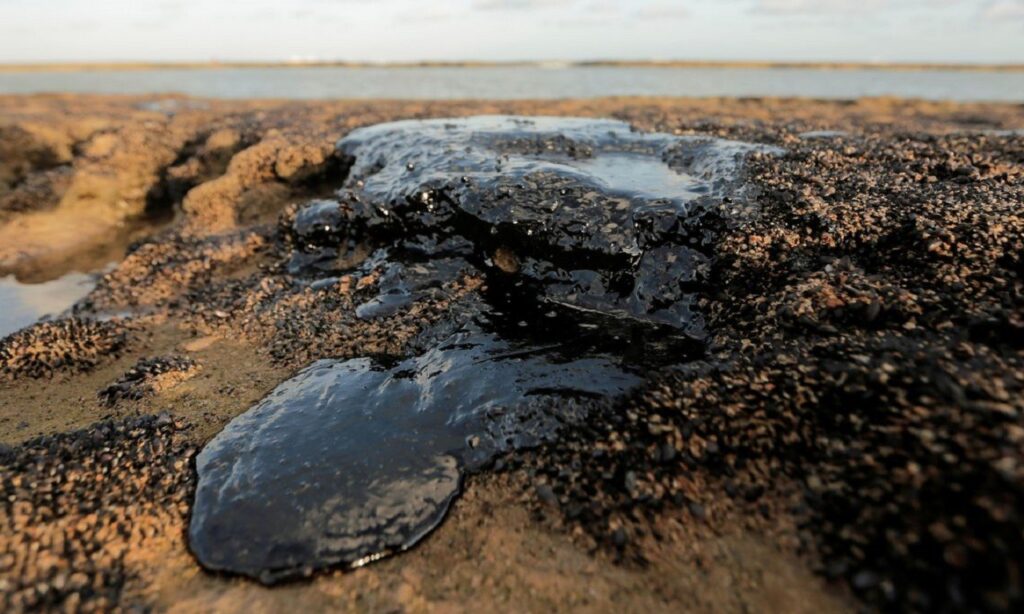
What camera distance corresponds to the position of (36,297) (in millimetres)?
9805

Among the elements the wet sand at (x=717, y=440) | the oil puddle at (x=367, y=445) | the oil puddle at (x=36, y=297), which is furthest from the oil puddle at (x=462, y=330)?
the oil puddle at (x=36, y=297)

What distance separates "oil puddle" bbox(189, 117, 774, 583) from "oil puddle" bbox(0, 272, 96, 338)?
14.4 feet

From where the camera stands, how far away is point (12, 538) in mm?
3998

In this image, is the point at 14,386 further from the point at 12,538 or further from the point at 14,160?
the point at 14,160

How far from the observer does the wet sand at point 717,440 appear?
3529 millimetres

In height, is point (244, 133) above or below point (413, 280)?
above

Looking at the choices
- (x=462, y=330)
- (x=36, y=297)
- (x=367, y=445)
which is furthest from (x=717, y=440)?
(x=36, y=297)

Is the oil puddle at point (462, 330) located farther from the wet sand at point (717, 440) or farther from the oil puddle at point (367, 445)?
the wet sand at point (717, 440)

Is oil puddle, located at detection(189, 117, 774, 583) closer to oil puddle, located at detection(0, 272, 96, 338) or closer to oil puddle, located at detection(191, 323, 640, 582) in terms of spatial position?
oil puddle, located at detection(191, 323, 640, 582)

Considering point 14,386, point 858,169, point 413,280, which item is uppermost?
point 858,169

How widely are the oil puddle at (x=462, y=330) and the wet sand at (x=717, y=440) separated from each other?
0.26m

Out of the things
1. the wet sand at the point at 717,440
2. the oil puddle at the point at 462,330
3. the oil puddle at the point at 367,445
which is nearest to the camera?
the wet sand at the point at 717,440

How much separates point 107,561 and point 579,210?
230 inches

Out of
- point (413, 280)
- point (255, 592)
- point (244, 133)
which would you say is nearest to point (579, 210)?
point (413, 280)
